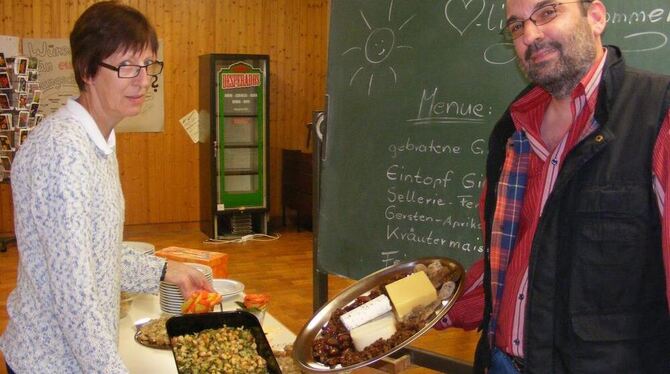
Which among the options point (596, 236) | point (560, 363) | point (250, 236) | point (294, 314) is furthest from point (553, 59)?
point (250, 236)

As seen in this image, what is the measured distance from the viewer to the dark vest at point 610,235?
1.22 meters

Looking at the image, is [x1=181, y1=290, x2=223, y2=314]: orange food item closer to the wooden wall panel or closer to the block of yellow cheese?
the block of yellow cheese

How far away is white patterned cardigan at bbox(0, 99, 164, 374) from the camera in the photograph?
56.2 inches

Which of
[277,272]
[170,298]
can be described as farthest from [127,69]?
[277,272]

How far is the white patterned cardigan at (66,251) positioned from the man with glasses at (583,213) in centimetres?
90

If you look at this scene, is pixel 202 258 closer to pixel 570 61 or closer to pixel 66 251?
pixel 66 251

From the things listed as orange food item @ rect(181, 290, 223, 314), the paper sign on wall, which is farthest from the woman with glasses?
the paper sign on wall

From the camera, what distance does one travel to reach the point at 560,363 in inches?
53.0

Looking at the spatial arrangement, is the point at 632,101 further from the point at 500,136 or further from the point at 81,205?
the point at 81,205

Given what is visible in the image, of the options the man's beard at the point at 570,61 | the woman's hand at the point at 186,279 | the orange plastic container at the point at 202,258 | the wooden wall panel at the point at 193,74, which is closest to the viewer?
the man's beard at the point at 570,61

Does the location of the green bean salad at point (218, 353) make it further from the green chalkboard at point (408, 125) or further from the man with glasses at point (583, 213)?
the green chalkboard at point (408, 125)

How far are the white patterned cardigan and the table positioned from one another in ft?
1.03

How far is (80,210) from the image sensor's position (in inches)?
56.8

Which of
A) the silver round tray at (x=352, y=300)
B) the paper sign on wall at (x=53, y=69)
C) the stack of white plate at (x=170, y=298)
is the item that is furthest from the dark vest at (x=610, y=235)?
the paper sign on wall at (x=53, y=69)
